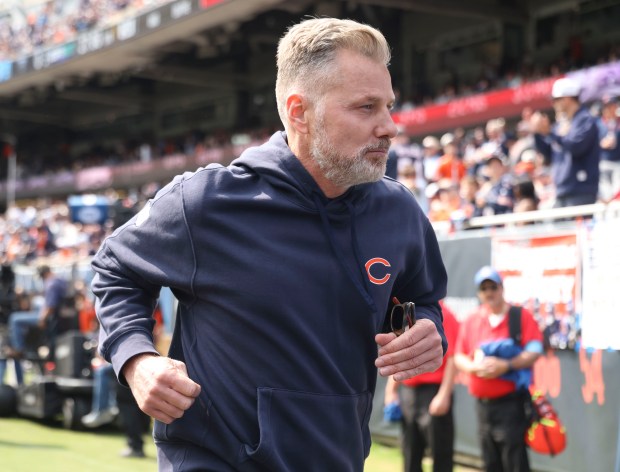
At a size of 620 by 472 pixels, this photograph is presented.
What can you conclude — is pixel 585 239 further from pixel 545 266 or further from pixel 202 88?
pixel 202 88

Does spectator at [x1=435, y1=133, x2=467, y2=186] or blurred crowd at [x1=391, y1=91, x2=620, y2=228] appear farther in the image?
spectator at [x1=435, y1=133, x2=467, y2=186]

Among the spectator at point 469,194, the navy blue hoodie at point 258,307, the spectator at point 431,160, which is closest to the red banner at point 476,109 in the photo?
the spectator at point 431,160

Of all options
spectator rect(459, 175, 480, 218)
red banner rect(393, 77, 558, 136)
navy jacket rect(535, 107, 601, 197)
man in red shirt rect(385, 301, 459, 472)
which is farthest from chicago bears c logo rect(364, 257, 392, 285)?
red banner rect(393, 77, 558, 136)

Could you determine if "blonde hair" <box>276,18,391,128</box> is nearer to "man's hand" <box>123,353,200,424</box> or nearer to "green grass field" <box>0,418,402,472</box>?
"man's hand" <box>123,353,200,424</box>

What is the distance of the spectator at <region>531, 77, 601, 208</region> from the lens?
8031 mm

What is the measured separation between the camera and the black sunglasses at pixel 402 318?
2416 mm

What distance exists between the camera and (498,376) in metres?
6.27

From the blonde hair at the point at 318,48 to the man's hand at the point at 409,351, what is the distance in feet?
2.17

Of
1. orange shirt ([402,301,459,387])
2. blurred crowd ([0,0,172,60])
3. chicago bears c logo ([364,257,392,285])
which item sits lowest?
orange shirt ([402,301,459,387])

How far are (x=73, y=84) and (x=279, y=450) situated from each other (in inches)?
1433

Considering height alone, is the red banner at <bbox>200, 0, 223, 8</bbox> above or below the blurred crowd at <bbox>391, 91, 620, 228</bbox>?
above

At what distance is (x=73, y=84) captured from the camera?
3703 centimetres

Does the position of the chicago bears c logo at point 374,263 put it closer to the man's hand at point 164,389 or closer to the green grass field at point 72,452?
the man's hand at point 164,389

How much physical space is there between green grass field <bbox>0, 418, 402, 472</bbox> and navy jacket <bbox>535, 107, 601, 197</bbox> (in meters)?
3.00
